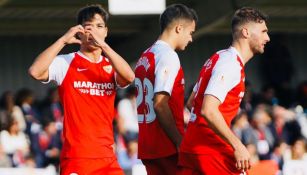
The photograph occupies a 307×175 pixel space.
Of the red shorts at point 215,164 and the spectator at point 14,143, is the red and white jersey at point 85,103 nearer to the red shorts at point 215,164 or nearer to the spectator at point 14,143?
the red shorts at point 215,164

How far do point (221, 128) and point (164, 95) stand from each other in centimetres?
113

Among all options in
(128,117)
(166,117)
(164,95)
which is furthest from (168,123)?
(128,117)

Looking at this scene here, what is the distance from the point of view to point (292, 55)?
2548 centimetres

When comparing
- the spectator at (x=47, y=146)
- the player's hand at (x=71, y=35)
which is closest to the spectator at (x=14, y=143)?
the spectator at (x=47, y=146)

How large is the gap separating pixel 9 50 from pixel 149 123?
47.6 ft

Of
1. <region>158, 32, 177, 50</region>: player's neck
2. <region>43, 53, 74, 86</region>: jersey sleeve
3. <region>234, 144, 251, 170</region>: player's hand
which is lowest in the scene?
<region>234, 144, 251, 170</region>: player's hand

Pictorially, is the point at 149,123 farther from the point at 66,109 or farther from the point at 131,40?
the point at 131,40

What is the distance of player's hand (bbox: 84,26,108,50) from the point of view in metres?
9.20

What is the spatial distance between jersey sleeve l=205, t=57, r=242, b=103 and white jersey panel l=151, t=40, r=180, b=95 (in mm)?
831

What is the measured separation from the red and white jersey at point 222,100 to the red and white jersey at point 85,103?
2.42ft

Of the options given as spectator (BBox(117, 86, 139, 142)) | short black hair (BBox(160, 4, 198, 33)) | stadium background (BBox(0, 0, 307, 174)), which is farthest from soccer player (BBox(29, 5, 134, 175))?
stadium background (BBox(0, 0, 307, 174))

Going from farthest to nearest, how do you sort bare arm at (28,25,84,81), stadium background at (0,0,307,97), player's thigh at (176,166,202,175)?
stadium background at (0,0,307,97) < bare arm at (28,25,84,81) < player's thigh at (176,166,202,175)

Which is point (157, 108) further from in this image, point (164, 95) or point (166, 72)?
point (166, 72)

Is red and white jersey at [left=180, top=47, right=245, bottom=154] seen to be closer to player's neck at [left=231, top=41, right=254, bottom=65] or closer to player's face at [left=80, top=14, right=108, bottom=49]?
player's neck at [left=231, top=41, right=254, bottom=65]
